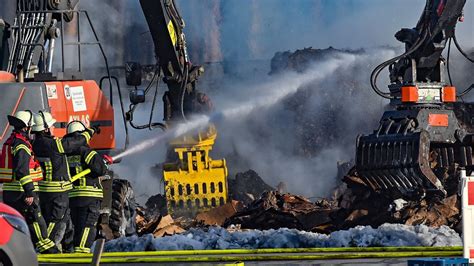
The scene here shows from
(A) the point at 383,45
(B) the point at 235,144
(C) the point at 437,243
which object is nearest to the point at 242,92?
(B) the point at 235,144

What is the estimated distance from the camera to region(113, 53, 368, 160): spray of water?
26469 mm

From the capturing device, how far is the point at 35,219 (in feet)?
62.2

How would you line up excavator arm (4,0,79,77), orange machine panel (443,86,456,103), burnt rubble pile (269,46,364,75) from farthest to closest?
burnt rubble pile (269,46,364,75) → orange machine panel (443,86,456,103) → excavator arm (4,0,79,77)

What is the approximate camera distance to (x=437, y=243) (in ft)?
60.3

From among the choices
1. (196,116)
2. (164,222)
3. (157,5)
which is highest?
(157,5)

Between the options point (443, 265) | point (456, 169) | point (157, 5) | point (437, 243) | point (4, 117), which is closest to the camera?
point (443, 265)

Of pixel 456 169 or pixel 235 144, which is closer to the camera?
pixel 456 169

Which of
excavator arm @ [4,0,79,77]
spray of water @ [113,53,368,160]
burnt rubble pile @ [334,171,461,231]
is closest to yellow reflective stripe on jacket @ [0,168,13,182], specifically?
excavator arm @ [4,0,79,77]

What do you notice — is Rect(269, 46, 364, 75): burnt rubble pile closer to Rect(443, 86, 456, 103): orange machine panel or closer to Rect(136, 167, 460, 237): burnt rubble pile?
Rect(136, 167, 460, 237): burnt rubble pile

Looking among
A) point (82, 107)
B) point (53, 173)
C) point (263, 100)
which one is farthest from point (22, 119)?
point (263, 100)

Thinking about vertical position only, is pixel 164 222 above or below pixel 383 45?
below

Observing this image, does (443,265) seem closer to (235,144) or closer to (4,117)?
(4,117)

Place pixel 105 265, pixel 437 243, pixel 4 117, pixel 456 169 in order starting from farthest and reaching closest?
pixel 456 169, pixel 4 117, pixel 437 243, pixel 105 265

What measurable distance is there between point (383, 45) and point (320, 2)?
12.0ft
